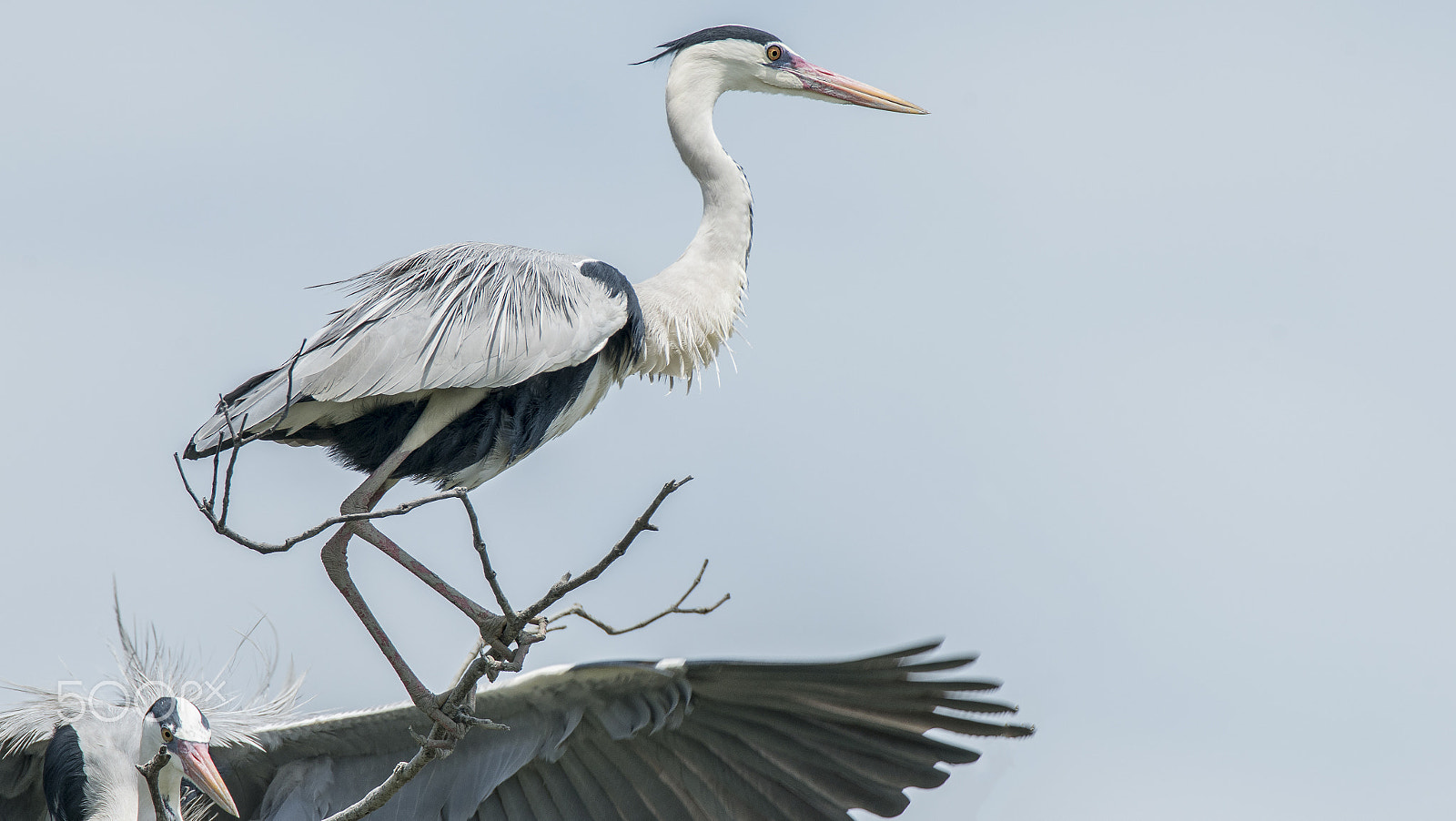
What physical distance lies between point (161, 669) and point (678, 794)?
201cm

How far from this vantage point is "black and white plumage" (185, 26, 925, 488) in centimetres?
449

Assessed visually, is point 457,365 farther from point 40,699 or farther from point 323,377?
point 40,699

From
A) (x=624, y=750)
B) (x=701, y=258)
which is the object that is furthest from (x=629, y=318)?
(x=624, y=750)

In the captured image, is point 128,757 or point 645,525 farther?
point 128,757

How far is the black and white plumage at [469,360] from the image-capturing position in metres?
4.49

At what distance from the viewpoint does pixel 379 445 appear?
4.85m

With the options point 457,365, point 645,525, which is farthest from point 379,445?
point 645,525

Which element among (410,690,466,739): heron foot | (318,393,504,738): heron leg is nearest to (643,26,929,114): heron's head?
(318,393,504,738): heron leg

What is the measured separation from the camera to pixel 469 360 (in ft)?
15.2

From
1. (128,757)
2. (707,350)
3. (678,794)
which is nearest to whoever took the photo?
(678,794)

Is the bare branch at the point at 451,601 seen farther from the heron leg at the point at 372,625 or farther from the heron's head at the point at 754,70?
the heron's head at the point at 754,70

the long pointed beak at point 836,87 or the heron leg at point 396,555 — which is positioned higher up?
the long pointed beak at point 836,87

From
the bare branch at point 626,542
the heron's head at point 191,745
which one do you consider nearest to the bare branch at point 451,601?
the bare branch at point 626,542

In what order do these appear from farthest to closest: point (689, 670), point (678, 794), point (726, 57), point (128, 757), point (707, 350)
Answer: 1. point (726, 57)
2. point (707, 350)
3. point (128, 757)
4. point (678, 794)
5. point (689, 670)
